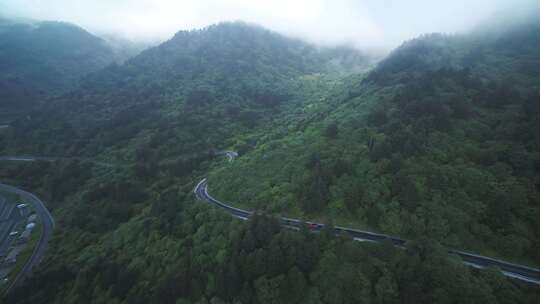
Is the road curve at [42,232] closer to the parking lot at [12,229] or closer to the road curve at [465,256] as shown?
the parking lot at [12,229]

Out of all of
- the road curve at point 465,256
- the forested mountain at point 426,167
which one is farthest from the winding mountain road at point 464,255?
the forested mountain at point 426,167

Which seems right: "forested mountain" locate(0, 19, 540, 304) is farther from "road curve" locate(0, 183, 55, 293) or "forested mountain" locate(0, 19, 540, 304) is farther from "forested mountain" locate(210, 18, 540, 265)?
"road curve" locate(0, 183, 55, 293)

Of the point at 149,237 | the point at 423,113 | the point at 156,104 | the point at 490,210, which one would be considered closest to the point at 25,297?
the point at 149,237

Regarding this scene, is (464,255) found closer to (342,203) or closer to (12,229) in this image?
(342,203)

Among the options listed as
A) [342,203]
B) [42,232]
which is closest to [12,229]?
[42,232]

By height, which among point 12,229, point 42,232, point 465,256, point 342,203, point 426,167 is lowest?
point 12,229

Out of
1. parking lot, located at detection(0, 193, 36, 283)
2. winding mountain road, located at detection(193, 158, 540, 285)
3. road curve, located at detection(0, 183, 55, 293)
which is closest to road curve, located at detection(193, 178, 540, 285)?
winding mountain road, located at detection(193, 158, 540, 285)
